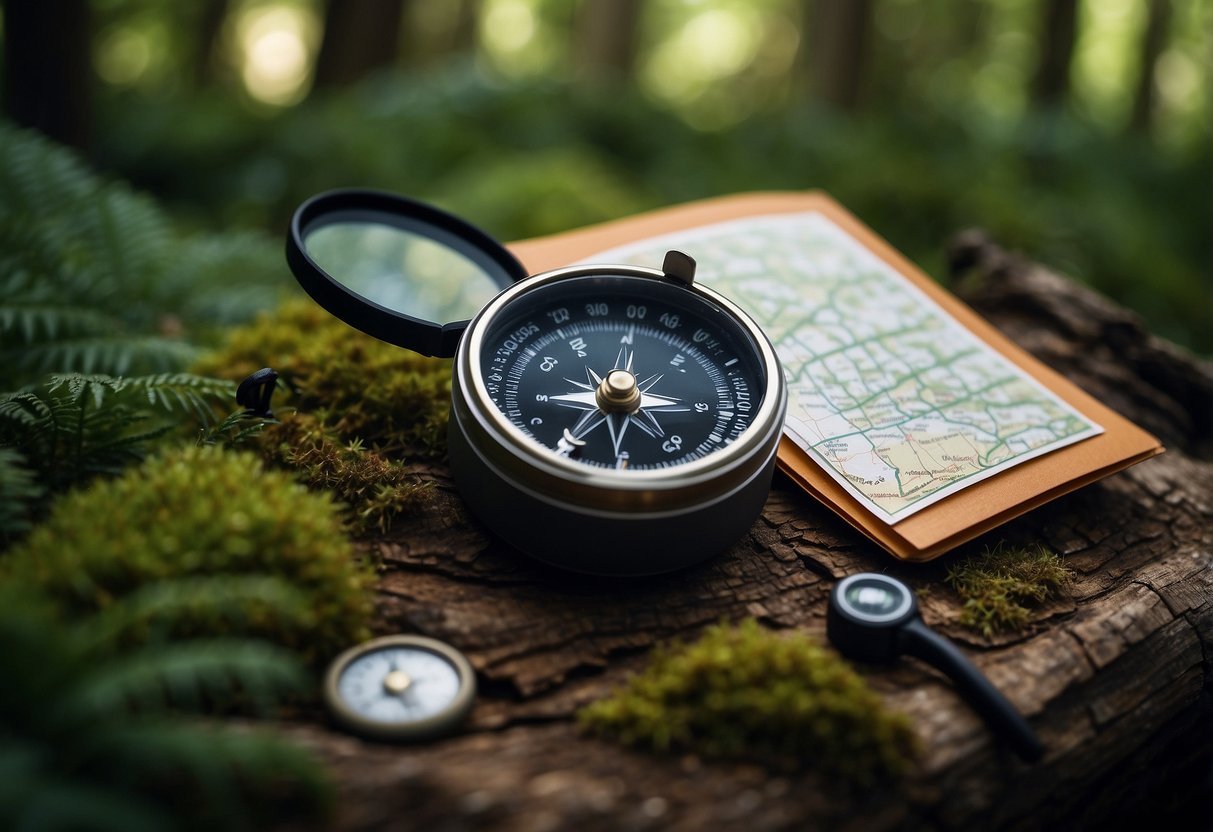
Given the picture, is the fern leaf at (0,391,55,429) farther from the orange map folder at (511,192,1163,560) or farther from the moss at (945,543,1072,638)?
the moss at (945,543,1072,638)

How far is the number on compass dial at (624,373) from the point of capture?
2.50 metres

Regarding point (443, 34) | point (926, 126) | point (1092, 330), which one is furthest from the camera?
point (443, 34)

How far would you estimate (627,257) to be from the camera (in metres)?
3.35

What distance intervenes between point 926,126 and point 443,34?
1333 cm

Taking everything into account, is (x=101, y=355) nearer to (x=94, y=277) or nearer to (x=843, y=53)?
(x=94, y=277)

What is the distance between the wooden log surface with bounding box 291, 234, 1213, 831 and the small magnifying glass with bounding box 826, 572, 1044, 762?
5cm

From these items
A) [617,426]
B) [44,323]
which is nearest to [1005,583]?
[617,426]

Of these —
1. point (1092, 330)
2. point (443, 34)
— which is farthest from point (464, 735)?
point (443, 34)

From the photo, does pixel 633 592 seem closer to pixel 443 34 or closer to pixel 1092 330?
pixel 1092 330

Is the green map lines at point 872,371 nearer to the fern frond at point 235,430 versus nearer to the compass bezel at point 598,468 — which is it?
the compass bezel at point 598,468

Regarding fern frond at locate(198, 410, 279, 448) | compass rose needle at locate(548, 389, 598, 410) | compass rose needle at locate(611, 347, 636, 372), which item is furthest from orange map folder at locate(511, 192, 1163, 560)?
fern frond at locate(198, 410, 279, 448)

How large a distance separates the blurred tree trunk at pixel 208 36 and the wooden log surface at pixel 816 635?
12.2 m

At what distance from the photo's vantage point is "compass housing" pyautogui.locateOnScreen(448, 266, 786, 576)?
7.62 ft

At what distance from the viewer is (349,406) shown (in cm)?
306
